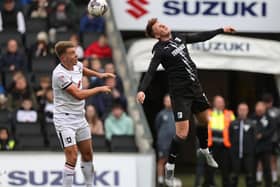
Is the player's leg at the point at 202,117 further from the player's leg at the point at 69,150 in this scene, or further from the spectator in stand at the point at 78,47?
the spectator in stand at the point at 78,47

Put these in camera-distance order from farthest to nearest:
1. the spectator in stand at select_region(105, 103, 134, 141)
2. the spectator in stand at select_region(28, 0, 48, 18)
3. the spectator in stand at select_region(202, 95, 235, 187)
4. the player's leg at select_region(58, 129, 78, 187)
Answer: the spectator in stand at select_region(28, 0, 48, 18)
the spectator in stand at select_region(202, 95, 235, 187)
the spectator in stand at select_region(105, 103, 134, 141)
the player's leg at select_region(58, 129, 78, 187)

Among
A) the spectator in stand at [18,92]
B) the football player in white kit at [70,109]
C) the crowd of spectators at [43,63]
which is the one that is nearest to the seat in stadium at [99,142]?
the crowd of spectators at [43,63]

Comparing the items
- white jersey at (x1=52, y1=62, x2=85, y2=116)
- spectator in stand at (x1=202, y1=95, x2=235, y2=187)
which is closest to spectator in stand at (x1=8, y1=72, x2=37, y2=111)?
spectator in stand at (x1=202, y1=95, x2=235, y2=187)

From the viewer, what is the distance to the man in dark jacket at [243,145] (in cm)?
1909

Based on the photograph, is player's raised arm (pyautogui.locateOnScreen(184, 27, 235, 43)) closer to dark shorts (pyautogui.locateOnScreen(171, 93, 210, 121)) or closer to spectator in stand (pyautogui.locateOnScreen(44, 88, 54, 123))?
dark shorts (pyautogui.locateOnScreen(171, 93, 210, 121))

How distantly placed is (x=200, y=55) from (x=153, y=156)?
142 inches

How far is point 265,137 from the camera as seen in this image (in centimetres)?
1969

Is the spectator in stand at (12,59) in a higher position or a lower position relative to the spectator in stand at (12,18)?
lower

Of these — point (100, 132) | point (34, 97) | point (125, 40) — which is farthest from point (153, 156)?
point (125, 40)

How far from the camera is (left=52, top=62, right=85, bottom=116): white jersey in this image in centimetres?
1342

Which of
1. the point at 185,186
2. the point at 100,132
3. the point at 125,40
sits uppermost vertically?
the point at 125,40

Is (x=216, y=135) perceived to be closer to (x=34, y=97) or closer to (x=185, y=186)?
(x=185, y=186)

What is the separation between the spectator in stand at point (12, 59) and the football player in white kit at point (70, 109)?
18.7ft

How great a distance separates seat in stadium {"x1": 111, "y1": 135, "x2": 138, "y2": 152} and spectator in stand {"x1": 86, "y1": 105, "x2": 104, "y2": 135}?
0.30 meters
